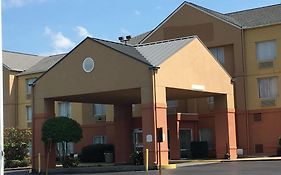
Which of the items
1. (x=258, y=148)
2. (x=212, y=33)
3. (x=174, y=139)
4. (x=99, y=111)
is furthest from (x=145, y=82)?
(x=99, y=111)

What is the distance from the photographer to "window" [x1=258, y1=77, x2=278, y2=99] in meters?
45.5

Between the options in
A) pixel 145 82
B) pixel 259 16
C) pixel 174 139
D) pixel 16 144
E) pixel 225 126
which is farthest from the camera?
pixel 259 16

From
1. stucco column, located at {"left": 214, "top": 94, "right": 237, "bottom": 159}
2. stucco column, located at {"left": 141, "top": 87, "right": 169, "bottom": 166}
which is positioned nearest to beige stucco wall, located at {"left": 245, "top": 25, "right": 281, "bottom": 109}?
stucco column, located at {"left": 214, "top": 94, "right": 237, "bottom": 159}

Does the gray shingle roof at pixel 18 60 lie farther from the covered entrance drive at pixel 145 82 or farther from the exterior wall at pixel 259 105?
the exterior wall at pixel 259 105

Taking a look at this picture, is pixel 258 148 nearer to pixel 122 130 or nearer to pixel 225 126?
pixel 225 126

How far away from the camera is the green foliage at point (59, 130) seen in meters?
36.0

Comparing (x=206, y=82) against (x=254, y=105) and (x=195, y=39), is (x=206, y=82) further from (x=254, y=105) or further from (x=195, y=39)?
(x=254, y=105)

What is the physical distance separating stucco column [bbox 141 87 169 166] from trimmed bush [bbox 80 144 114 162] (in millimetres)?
16673

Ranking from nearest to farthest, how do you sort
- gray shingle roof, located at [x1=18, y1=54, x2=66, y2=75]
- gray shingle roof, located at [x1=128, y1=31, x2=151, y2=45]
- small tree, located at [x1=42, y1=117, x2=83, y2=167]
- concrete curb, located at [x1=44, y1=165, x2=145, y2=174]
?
1. concrete curb, located at [x1=44, y1=165, x2=145, y2=174]
2. small tree, located at [x1=42, y1=117, x2=83, y2=167]
3. gray shingle roof, located at [x1=128, y1=31, x2=151, y2=45]
4. gray shingle roof, located at [x1=18, y1=54, x2=66, y2=75]

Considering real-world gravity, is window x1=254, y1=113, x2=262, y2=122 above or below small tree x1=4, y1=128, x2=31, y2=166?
above

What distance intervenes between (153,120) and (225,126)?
9650 millimetres

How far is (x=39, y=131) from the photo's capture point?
38.4 metres

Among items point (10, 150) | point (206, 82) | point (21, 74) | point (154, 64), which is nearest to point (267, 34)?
point (206, 82)

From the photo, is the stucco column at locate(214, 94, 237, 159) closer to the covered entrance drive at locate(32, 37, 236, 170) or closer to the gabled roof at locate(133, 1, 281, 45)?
the covered entrance drive at locate(32, 37, 236, 170)
